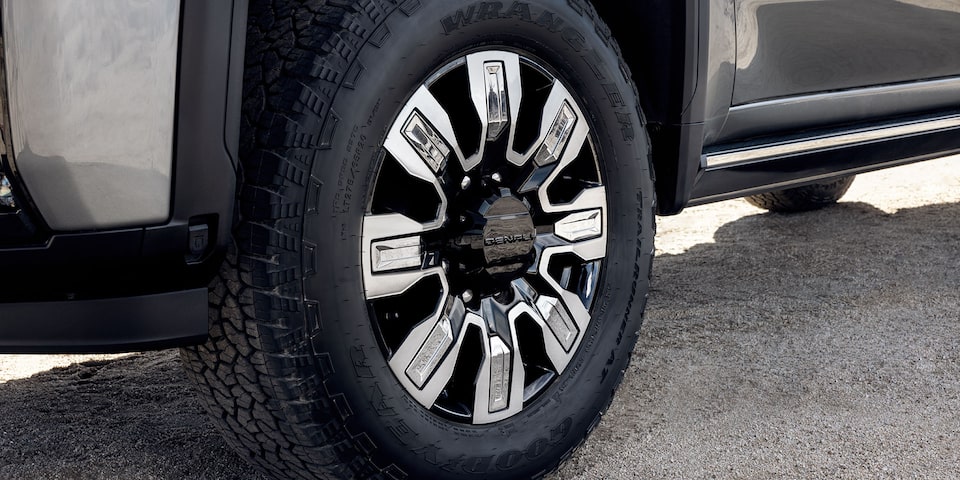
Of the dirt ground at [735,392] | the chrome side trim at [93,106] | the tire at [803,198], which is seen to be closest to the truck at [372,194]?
the chrome side trim at [93,106]

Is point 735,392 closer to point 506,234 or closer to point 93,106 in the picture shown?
point 506,234

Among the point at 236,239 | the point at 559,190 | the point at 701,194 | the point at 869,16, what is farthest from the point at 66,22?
the point at 869,16

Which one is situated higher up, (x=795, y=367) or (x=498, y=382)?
(x=498, y=382)

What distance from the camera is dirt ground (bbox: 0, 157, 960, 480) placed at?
6.58 ft

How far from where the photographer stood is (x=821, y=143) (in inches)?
99.3

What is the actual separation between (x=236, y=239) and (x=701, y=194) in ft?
4.16

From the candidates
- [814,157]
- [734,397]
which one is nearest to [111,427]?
[734,397]

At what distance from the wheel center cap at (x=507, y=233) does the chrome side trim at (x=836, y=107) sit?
708 millimetres

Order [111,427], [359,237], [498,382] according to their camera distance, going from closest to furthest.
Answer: [359,237]
[498,382]
[111,427]

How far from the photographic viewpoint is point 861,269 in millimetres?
3527

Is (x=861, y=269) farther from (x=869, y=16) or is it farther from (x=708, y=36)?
(x=708, y=36)

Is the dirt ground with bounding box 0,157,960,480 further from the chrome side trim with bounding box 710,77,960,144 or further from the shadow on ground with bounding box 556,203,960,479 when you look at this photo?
the chrome side trim with bounding box 710,77,960,144

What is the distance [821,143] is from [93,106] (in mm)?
1891

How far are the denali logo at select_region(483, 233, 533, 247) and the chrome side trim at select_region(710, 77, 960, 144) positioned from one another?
2.33ft
